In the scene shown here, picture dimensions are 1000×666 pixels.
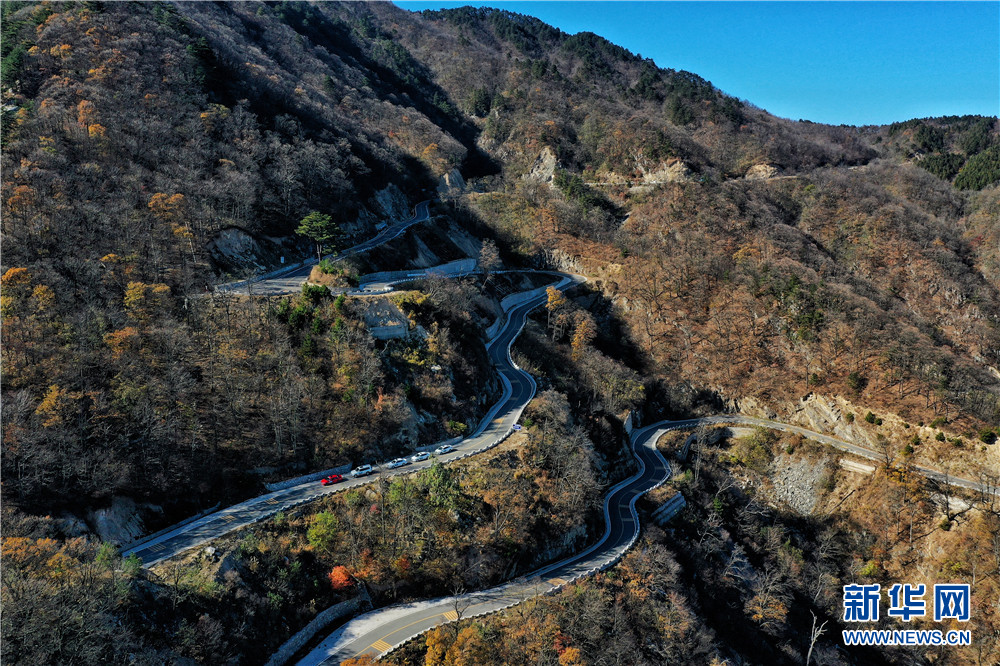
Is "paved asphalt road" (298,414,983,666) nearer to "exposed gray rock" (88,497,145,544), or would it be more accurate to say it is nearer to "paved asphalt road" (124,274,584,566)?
"paved asphalt road" (124,274,584,566)

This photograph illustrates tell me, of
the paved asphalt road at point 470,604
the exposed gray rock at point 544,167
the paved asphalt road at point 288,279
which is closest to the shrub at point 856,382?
the paved asphalt road at point 470,604

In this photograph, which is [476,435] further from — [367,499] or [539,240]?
[539,240]

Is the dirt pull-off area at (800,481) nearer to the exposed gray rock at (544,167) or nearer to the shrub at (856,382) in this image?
the shrub at (856,382)

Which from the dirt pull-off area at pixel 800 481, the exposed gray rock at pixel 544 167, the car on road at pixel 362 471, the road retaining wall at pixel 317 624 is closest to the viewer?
the road retaining wall at pixel 317 624

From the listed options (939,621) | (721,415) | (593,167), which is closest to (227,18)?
(593,167)

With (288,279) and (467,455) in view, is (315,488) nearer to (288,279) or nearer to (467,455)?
(467,455)

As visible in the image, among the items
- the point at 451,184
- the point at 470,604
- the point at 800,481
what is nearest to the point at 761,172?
the point at 451,184
